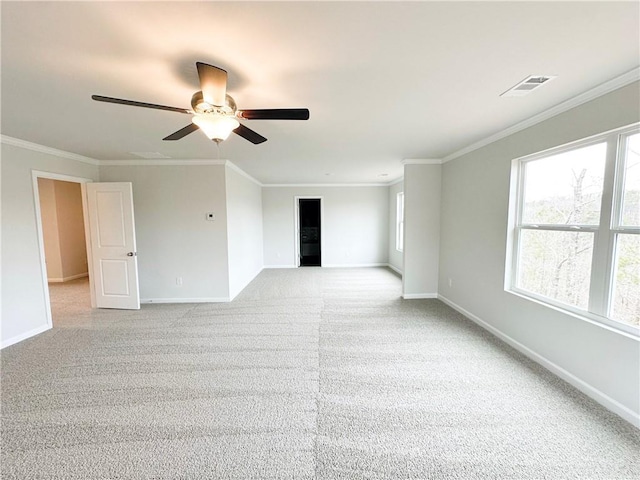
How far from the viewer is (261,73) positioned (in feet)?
5.68

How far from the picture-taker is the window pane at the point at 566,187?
2135 millimetres

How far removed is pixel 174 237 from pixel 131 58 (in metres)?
3.21

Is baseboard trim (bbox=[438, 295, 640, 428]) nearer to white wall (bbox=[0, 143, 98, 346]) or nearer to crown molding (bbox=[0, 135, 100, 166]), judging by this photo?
white wall (bbox=[0, 143, 98, 346])

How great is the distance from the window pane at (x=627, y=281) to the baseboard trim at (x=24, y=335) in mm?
5788

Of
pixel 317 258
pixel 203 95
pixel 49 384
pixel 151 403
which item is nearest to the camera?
pixel 203 95

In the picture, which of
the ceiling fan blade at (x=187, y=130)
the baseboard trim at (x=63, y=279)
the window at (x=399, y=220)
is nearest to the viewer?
the ceiling fan blade at (x=187, y=130)

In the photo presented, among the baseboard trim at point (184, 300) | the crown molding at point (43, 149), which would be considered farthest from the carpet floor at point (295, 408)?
the crown molding at point (43, 149)

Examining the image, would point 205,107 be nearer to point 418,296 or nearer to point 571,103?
point 571,103

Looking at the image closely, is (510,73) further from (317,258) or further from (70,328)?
(317,258)

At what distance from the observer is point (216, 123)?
70.2 inches

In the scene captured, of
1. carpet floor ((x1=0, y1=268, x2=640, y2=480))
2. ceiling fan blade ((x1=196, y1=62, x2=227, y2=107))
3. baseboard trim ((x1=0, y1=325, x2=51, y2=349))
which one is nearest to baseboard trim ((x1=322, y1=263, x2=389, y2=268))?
carpet floor ((x1=0, y1=268, x2=640, y2=480))

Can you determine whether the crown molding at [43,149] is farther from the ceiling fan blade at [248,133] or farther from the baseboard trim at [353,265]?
the baseboard trim at [353,265]

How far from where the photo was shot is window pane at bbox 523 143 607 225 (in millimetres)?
2135

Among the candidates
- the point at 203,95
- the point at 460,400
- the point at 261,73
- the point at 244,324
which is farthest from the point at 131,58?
the point at 460,400
